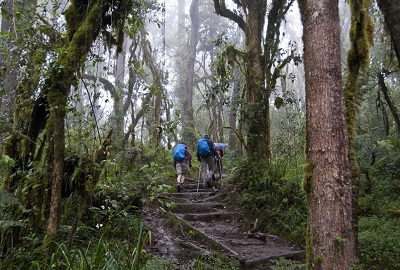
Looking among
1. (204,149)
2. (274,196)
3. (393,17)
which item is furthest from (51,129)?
(204,149)

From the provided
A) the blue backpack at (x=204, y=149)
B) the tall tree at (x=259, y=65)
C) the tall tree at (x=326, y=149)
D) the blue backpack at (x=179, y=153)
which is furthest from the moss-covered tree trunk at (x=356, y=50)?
the blue backpack at (x=179, y=153)

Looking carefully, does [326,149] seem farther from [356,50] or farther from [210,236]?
[210,236]

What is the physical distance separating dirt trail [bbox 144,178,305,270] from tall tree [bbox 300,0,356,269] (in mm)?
2003

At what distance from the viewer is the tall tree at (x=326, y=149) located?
4137 millimetres

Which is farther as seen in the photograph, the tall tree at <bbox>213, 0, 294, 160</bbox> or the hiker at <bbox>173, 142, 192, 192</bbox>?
the hiker at <bbox>173, 142, 192, 192</bbox>

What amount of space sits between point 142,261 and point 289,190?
4.33 meters

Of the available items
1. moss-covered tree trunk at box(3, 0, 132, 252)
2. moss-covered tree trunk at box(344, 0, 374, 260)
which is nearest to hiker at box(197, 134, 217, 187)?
moss-covered tree trunk at box(344, 0, 374, 260)

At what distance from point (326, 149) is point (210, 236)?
11.7ft

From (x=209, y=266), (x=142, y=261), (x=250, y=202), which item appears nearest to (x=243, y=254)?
(x=209, y=266)

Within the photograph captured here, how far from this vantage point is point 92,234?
6180 millimetres

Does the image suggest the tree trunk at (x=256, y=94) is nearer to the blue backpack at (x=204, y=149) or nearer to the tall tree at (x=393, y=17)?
the blue backpack at (x=204, y=149)

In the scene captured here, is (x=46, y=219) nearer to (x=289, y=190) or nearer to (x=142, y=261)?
(x=142, y=261)

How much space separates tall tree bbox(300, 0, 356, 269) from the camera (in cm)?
414

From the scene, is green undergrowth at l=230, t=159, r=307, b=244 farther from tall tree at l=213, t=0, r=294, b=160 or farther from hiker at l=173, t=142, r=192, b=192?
hiker at l=173, t=142, r=192, b=192
